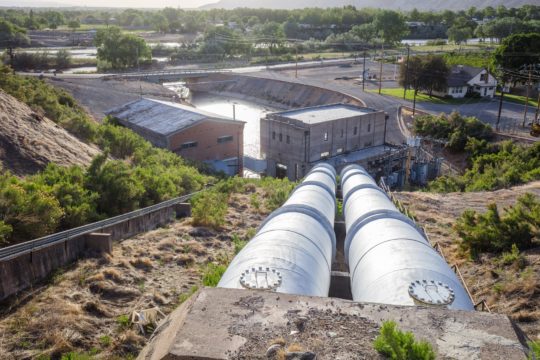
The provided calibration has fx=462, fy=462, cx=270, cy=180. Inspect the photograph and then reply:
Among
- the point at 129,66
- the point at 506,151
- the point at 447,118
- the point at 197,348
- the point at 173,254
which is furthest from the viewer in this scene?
the point at 129,66

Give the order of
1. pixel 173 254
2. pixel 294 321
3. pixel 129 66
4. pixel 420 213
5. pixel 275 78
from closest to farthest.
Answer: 1. pixel 294 321
2. pixel 173 254
3. pixel 420 213
4. pixel 275 78
5. pixel 129 66

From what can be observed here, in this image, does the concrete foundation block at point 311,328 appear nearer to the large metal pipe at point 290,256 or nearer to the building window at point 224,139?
the large metal pipe at point 290,256

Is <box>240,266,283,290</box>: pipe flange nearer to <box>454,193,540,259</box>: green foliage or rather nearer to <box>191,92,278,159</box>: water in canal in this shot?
<box>454,193,540,259</box>: green foliage

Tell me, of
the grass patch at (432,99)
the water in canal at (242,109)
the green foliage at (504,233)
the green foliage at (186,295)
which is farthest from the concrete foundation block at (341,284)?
the grass patch at (432,99)

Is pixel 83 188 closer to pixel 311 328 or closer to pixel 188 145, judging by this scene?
pixel 311 328

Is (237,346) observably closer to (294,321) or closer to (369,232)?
(294,321)

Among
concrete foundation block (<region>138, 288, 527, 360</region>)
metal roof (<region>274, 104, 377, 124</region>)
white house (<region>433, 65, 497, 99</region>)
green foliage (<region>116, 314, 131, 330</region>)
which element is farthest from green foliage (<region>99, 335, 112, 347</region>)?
white house (<region>433, 65, 497, 99</region>)

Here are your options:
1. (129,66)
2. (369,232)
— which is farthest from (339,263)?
(129,66)

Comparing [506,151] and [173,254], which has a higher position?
[173,254]
